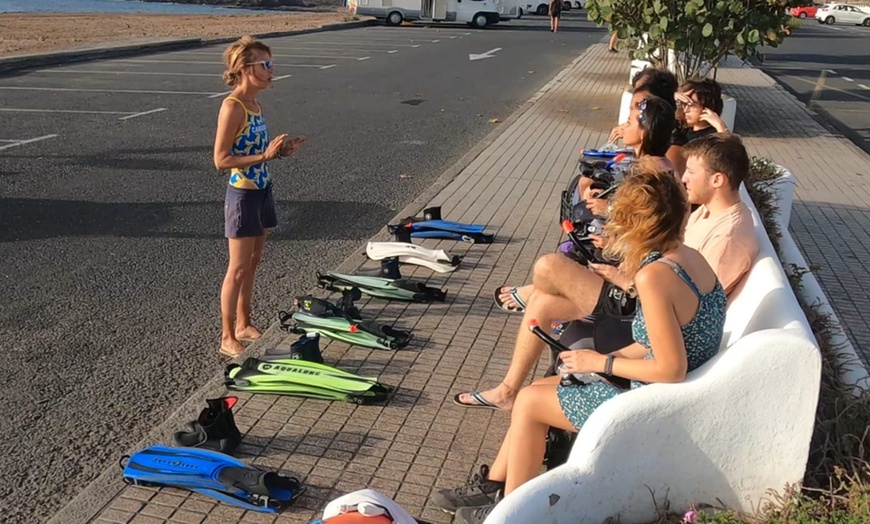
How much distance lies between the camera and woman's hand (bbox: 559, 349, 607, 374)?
129 inches

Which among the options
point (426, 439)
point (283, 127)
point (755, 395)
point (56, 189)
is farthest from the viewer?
point (283, 127)

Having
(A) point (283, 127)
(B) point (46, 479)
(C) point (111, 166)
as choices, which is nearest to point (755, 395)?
(B) point (46, 479)

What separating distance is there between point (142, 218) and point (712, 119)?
5088mm

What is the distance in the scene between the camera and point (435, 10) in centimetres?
4172

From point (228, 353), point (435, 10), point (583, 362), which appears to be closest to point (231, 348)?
point (228, 353)

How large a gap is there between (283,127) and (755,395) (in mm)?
10940

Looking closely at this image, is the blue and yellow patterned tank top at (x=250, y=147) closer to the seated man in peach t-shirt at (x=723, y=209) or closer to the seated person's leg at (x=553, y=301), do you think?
the seated person's leg at (x=553, y=301)

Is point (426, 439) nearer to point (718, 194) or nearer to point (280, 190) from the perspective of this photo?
point (718, 194)

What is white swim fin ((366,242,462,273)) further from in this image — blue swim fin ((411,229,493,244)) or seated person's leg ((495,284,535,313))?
seated person's leg ((495,284,535,313))

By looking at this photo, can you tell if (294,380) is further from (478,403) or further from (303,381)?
(478,403)

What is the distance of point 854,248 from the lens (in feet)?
26.2

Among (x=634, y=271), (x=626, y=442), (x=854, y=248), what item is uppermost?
(x=634, y=271)

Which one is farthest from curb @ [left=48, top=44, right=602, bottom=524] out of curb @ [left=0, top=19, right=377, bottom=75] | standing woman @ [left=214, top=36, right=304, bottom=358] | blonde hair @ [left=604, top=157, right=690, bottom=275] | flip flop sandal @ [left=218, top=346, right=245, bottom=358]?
curb @ [left=0, top=19, right=377, bottom=75]

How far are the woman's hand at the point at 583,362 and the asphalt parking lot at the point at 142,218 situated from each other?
7.23 ft
